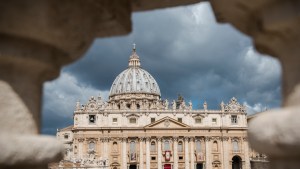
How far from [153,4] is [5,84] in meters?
1.02

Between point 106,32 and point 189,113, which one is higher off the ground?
point 189,113

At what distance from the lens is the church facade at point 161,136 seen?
1812 inches

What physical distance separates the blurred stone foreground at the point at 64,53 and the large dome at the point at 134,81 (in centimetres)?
6054

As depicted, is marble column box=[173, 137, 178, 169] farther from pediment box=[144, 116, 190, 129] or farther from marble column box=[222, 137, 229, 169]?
marble column box=[222, 137, 229, 169]

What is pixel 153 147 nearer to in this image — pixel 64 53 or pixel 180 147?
pixel 180 147

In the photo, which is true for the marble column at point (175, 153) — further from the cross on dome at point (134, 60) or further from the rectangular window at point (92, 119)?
the cross on dome at point (134, 60)

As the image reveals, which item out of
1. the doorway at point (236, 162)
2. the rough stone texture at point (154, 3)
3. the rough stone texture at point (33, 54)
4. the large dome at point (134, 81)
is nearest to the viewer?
the rough stone texture at point (33, 54)

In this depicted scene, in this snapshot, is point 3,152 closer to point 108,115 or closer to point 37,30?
point 37,30

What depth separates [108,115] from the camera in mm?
46688

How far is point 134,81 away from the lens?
214 ft

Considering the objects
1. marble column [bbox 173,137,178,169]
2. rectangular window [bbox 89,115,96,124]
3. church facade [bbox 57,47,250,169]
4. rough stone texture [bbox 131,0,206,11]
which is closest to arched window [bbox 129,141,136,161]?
church facade [bbox 57,47,250,169]

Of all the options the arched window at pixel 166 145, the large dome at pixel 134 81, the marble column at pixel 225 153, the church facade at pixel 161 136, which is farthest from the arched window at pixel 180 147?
the large dome at pixel 134 81

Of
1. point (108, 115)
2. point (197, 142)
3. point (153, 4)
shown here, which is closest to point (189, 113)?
point (197, 142)

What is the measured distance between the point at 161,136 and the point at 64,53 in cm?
4503
